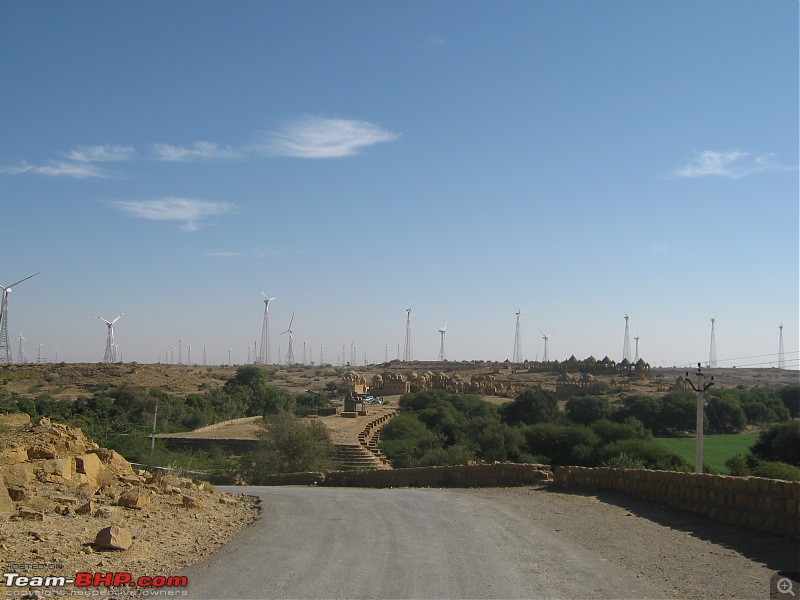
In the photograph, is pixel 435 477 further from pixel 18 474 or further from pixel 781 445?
pixel 781 445

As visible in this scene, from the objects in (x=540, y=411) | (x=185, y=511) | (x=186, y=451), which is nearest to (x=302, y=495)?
(x=185, y=511)

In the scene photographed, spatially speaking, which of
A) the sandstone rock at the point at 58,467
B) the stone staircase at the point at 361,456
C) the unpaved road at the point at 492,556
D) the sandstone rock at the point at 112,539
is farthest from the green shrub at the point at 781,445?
the sandstone rock at the point at 112,539

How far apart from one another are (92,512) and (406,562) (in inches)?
195

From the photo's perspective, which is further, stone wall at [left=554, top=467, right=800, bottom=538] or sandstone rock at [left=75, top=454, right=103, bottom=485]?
sandstone rock at [left=75, top=454, right=103, bottom=485]

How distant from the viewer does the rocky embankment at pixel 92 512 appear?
874 cm

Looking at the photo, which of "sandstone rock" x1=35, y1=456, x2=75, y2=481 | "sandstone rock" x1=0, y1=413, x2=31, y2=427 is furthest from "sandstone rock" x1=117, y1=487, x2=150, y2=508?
"sandstone rock" x1=0, y1=413, x2=31, y2=427

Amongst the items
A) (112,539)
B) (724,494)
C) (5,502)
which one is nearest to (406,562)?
(112,539)

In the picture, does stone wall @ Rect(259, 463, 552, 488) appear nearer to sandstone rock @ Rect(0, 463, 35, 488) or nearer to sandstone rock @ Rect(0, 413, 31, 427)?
sandstone rock @ Rect(0, 413, 31, 427)

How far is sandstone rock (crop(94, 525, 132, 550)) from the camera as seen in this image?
915 cm

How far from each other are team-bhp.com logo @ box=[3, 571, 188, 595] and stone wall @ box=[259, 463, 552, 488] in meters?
13.9

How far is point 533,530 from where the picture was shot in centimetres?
1231

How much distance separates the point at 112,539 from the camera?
9172 millimetres

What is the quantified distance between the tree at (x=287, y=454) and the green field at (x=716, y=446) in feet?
73.4

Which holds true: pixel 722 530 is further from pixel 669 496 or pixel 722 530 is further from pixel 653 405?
pixel 653 405
